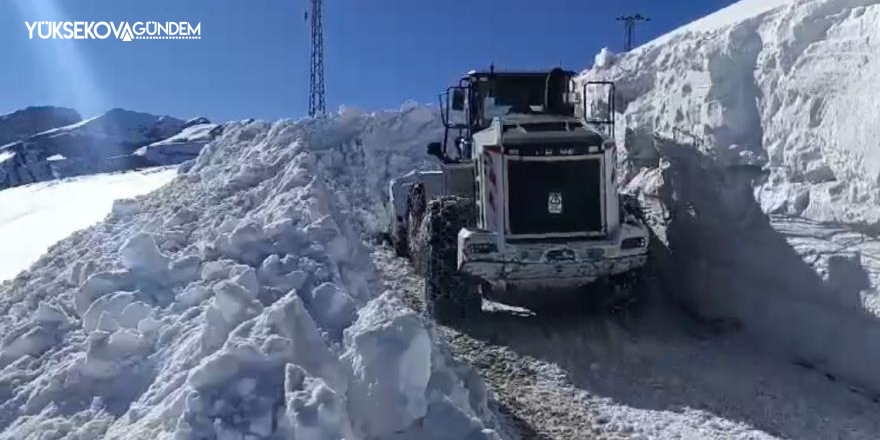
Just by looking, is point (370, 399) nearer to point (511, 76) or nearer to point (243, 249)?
point (243, 249)

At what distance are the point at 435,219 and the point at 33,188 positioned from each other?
3279 centimetres

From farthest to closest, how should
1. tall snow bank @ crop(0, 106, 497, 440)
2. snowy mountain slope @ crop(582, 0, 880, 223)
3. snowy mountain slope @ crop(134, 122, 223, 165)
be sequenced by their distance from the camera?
snowy mountain slope @ crop(134, 122, 223, 165)
snowy mountain slope @ crop(582, 0, 880, 223)
tall snow bank @ crop(0, 106, 497, 440)

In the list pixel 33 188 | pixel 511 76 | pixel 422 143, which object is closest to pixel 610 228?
pixel 511 76

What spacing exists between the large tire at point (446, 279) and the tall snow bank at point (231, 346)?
4.67 ft

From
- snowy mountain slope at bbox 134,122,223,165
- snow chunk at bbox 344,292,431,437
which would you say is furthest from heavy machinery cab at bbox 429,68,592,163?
snowy mountain slope at bbox 134,122,223,165

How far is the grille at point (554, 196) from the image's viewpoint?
26.6ft

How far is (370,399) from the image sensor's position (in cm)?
414

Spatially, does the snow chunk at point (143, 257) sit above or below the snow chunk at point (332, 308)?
above

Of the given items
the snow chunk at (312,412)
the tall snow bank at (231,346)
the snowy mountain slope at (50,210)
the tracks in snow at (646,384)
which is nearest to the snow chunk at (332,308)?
the tall snow bank at (231,346)

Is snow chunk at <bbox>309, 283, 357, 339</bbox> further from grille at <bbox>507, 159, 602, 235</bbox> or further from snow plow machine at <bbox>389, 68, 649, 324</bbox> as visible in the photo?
grille at <bbox>507, 159, 602, 235</bbox>

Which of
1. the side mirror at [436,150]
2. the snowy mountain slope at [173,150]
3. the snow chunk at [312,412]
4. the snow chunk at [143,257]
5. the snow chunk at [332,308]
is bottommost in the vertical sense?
the snow chunk at [312,412]

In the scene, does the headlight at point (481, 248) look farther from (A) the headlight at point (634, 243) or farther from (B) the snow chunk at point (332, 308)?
(B) the snow chunk at point (332, 308)

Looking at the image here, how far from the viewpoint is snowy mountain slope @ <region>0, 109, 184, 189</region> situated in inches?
2036

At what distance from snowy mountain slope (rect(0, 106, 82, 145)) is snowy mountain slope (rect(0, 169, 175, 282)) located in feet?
152
